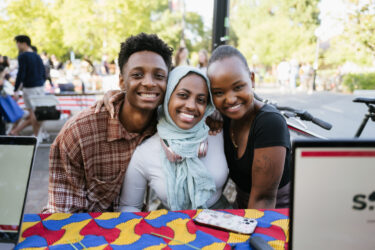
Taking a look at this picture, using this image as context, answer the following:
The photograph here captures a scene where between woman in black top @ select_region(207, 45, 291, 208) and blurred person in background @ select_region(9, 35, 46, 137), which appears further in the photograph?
blurred person in background @ select_region(9, 35, 46, 137)

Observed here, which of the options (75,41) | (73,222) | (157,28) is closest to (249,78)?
(73,222)

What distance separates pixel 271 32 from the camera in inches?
869

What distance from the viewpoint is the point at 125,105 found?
6.14 ft

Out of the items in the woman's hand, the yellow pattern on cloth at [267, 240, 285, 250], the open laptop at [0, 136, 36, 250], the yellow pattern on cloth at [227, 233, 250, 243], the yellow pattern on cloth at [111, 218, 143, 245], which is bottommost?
the yellow pattern on cloth at [111, 218, 143, 245]

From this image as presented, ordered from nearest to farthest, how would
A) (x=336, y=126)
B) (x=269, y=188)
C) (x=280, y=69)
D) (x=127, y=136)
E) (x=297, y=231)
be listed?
(x=297, y=231)
(x=269, y=188)
(x=127, y=136)
(x=336, y=126)
(x=280, y=69)

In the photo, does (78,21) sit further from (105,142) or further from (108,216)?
(108,216)

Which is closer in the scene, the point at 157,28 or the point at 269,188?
the point at 269,188

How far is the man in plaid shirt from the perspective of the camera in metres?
1.74

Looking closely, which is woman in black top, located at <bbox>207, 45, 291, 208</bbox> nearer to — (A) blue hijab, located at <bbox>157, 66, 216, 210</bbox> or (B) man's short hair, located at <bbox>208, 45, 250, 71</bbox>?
(B) man's short hair, located at <bbox>208, 45, 250, 71</bbox>

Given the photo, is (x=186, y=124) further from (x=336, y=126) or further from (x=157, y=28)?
(x=157, y=28)

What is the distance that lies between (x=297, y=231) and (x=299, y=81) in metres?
16.0

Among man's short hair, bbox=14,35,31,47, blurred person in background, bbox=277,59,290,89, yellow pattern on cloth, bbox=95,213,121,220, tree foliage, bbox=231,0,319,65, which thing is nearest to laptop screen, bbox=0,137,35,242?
yellow pattern on cloth, bbox=95,213,121,220

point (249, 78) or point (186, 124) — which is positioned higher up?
point (249, 78)

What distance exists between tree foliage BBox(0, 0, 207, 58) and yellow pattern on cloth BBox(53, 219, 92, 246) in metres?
15.8
